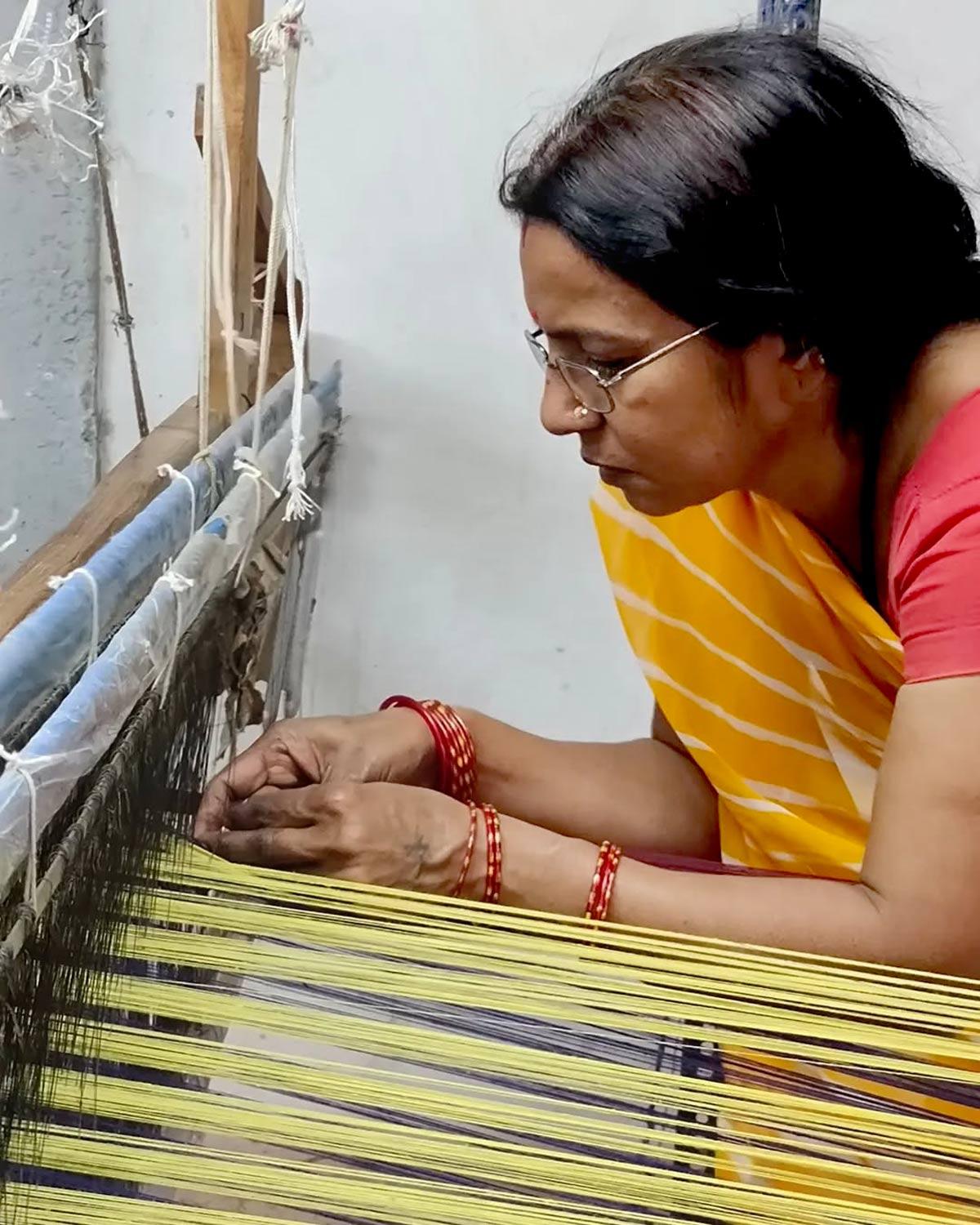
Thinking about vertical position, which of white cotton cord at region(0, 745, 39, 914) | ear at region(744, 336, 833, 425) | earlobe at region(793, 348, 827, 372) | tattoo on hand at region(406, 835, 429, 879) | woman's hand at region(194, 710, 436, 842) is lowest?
white cotton cord at region(0, 745, 39, 914)

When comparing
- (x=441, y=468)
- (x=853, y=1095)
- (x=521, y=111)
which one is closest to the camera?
(x=853, y=1095)

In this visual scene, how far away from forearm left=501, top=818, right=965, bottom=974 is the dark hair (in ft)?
1.07

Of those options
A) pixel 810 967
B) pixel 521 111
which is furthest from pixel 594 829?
pixel 521 111

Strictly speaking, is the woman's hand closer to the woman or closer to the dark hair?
the woman

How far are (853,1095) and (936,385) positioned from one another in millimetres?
424

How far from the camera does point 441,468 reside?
4.52 feet

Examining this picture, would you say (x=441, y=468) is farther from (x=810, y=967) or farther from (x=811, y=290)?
(x=810, y=967)

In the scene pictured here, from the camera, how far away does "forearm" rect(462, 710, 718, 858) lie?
960mm

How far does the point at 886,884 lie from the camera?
0.66m

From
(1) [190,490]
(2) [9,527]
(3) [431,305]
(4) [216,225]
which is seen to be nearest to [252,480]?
(1) [190,490]

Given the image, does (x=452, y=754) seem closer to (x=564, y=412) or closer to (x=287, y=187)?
(x=564, y=412)

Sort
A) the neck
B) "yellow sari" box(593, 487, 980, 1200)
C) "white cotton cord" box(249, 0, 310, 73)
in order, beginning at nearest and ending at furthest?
"white cotton cord" box(249, 0, 310, 73)
the neck
"yellow sari" box(593, 487, 980, 1200)

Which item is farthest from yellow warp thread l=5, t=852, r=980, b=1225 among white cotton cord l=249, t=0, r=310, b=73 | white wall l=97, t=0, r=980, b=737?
white wall l=97, t=0, r=980, b=737

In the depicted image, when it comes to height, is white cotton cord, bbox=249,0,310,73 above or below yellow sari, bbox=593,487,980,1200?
above
